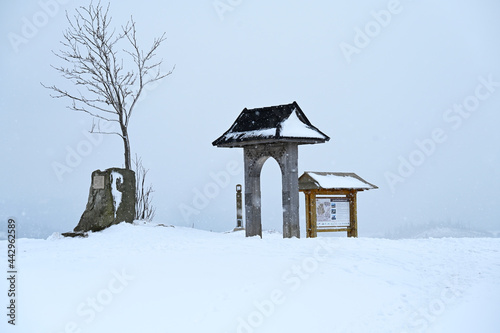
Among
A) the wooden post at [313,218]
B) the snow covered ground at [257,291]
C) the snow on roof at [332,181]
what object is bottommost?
the snow covered ground at [257,291]

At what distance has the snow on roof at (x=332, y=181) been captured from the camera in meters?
16.8

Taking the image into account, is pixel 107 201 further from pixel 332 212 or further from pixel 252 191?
pixel 332 212

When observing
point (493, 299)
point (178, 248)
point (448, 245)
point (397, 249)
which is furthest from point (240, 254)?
point (448, 245)

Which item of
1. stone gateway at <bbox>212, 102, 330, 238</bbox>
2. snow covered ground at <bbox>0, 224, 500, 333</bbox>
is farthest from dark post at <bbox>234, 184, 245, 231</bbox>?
snow covered ground at <bbox>0, 224, 500, 333</bbox>

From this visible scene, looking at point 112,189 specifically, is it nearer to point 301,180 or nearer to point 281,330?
point 301,180

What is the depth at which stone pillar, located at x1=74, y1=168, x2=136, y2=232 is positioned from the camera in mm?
16031

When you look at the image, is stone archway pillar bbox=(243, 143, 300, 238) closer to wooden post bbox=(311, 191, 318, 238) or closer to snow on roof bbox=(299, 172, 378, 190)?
snow on roof bbox=(299, 172, 378, 190)

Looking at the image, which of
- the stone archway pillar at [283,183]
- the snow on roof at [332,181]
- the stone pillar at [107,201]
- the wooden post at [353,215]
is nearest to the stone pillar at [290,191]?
the stone archway pillar at [283,183]

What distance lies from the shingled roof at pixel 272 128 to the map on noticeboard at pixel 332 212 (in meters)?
2.27

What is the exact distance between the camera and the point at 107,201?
52.9ft

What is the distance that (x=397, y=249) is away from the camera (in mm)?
12250

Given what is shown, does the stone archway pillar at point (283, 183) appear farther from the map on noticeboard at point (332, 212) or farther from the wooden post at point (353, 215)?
the wooden post at point (353, 215)

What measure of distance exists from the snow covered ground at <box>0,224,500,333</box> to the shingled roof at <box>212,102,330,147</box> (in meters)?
4.78

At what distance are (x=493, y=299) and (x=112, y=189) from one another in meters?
11.5
